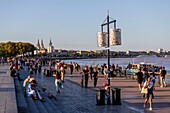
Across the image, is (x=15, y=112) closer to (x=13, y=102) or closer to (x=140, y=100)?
(x=13, y=102)

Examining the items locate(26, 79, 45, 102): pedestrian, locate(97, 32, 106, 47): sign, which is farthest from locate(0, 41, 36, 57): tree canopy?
locate(26, 79, 45, 102): pedestrian

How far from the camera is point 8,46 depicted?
13425 cm

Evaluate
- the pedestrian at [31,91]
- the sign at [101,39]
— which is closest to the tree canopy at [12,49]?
the sign at [101,39]

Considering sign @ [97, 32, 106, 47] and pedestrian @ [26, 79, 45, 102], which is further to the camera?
sign @ [97, 32, 106, 47]

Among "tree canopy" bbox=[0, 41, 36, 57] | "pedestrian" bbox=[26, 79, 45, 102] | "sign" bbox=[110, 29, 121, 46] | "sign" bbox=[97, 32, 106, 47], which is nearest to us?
"pedestrian" bbox=[26, 79, 45, 102]

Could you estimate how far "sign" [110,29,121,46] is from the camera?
599 inches

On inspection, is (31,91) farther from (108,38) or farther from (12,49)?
(12,49)

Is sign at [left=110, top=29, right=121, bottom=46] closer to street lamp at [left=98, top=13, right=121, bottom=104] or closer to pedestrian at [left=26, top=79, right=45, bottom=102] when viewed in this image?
street lamp at [left=98, top=13, right=121, bottom=104]

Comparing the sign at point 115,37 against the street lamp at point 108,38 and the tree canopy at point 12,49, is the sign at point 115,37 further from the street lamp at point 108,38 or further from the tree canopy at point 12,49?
the tree canopy at point 12,49

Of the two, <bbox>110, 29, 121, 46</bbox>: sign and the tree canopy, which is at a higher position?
the tree canopy

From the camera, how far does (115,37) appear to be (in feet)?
50.0

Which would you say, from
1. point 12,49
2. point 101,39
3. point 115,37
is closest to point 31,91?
point 101,39

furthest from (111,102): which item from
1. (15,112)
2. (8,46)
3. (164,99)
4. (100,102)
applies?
(8,46)

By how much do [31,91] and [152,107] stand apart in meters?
5.25
